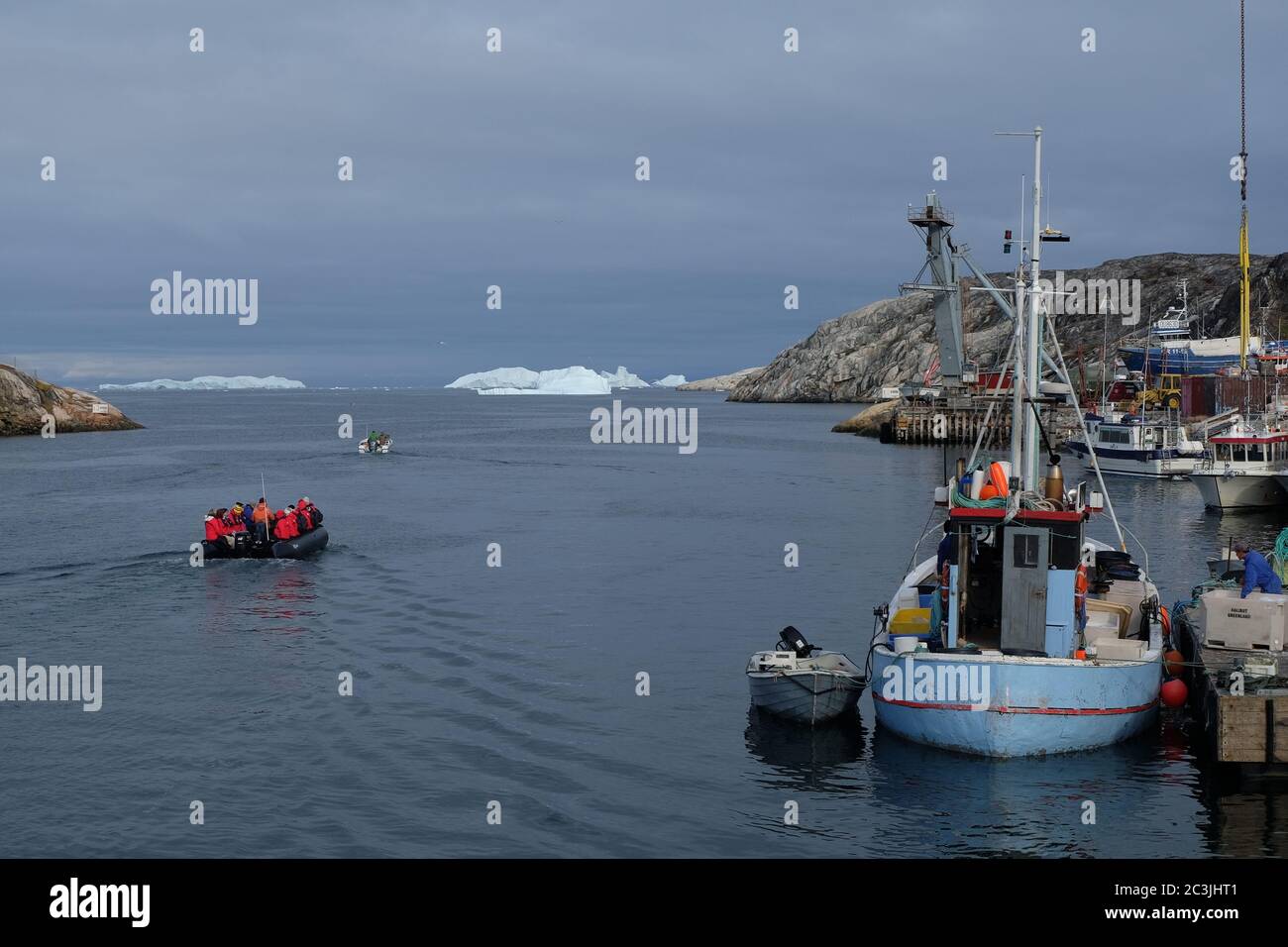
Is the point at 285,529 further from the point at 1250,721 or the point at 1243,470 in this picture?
the point at 1243,470

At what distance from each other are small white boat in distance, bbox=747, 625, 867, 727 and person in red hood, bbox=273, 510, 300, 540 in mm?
25687

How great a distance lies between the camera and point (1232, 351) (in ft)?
369

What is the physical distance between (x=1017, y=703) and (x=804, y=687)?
4.37 metres

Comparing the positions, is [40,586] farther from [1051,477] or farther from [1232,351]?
[1232,351]

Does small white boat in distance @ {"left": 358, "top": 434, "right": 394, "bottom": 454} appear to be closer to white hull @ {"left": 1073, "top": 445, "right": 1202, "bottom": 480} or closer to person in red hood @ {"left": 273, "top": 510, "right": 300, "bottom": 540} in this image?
white hull @ {"left": 1073, "top": 445, "right": 1202, "bottom": 480}

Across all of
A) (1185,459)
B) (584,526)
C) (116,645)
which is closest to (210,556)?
(116,645)

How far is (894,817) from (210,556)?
32172mm

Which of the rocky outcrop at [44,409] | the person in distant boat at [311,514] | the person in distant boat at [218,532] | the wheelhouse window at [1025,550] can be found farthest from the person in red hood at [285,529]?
the rocky outcrop at [44,409]

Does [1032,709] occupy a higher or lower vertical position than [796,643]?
lower

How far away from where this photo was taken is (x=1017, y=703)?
21.6 meters

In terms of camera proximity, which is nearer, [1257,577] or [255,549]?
[1257,577]

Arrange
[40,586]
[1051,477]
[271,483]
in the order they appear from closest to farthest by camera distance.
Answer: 1. [1051,477]
2. [40,586]
3. [271,483]

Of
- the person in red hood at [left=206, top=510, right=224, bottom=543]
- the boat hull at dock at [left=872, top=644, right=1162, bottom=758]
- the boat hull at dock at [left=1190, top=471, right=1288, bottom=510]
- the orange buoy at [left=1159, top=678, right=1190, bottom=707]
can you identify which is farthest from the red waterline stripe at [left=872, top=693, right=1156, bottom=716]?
the boat hull at dock at [left=1190, top=471, right=1288, bottom=510]

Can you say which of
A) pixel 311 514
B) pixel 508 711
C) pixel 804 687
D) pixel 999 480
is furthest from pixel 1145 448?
pixel 508 711
